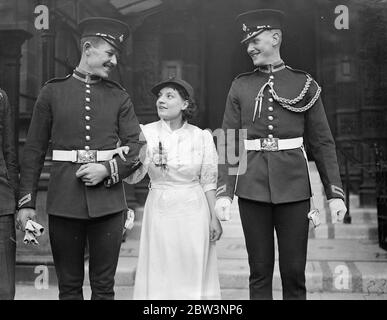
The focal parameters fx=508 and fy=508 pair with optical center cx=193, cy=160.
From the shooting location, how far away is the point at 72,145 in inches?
88.5

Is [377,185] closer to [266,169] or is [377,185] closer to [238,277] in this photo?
[238,277]

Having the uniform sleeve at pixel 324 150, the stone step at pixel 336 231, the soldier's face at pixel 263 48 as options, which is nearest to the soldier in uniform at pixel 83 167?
the soldier's face at pixel 263 48

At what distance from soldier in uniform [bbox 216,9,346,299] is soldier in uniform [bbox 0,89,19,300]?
91 centimetres

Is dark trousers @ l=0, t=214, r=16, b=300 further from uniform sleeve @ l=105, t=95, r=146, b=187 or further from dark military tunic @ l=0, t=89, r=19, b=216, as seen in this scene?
uniform sleeve @ l=105, t=95, r=146, b=187

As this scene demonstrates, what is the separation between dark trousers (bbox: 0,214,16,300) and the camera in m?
2.17

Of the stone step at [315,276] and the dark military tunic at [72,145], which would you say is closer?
the dark military tunic at [72,145]

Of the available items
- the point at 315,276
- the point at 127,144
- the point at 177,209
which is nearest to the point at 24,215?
the point at 127,144

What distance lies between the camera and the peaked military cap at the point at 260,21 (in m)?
2.28

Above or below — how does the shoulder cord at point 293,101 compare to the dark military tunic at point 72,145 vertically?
above

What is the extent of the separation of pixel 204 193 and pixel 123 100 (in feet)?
2.00

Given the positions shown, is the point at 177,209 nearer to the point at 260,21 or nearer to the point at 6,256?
the point at 6,256

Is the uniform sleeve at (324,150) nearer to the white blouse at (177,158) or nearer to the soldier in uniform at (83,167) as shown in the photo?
the white blouse at (177,158)

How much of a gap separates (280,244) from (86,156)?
3.07ft

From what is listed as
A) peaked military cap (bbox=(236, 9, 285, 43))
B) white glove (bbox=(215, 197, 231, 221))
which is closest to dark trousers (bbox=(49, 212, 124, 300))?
white glove (bbox=(215, 197, 231, 221))
